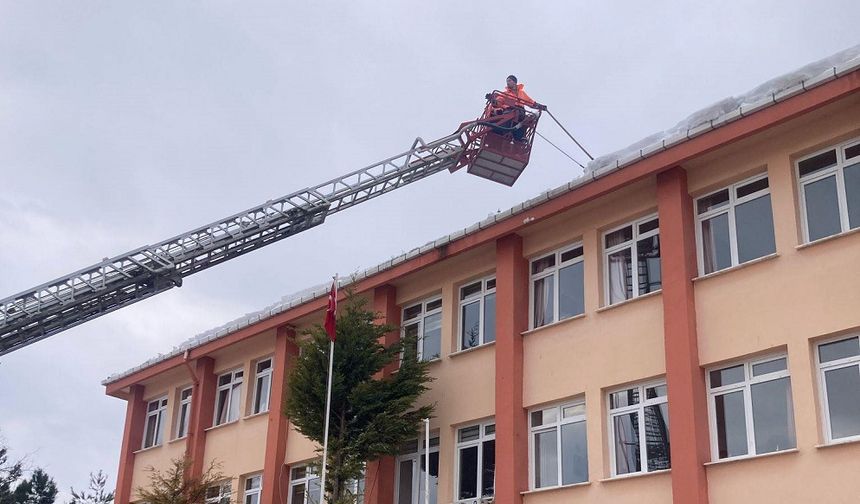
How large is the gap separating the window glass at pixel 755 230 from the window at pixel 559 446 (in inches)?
159

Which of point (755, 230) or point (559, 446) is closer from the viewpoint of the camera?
point (755, 230)

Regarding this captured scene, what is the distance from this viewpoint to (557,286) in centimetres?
2069

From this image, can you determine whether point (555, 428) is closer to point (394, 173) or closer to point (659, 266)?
point (659, 266)

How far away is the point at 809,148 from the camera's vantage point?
16.8 metres

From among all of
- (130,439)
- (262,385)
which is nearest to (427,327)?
(262,385)

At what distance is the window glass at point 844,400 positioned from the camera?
49.6 feet

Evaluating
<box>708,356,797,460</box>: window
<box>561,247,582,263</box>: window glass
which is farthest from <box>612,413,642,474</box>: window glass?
<box>561,247,582,263</box>: window glass

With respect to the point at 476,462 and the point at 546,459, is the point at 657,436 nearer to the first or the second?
the point at 546,459

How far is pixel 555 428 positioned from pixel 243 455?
33.1 feet

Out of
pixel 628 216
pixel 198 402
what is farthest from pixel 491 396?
pixel 198 402

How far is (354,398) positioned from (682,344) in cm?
676

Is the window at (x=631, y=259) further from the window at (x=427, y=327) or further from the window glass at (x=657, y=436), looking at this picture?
the window at (x=427, y=327)

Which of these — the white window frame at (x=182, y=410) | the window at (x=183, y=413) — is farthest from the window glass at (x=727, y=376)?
the window at (x=183, y=413)

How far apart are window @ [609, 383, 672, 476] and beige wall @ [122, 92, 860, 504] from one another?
217mm
